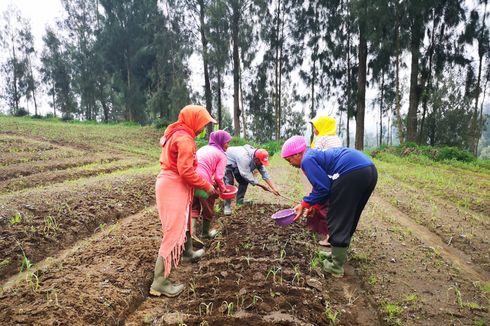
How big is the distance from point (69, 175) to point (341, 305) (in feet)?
29.0

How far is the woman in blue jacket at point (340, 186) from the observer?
329 centimetres

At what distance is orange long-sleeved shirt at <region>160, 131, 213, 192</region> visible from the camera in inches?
122

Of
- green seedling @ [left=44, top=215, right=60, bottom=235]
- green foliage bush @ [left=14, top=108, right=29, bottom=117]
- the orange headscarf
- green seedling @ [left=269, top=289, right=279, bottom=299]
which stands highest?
green foliage bush @ [left=14, top=108, right=29, bottom=117]

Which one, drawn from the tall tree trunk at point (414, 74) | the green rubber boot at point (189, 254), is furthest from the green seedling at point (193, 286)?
the tall tree trunk at point (414, 74)

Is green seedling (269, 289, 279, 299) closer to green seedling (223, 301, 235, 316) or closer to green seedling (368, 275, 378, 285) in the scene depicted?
green seedling (223, 301, 235, 316)

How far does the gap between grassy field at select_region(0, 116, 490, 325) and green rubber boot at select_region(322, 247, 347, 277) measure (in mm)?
93

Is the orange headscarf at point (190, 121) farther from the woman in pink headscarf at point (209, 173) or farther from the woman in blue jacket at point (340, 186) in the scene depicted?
the woman in blue jacket at point (340, 186)

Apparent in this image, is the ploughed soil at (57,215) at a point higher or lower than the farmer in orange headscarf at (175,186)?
lower

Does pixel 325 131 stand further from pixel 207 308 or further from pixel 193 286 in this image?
pixel 207 308

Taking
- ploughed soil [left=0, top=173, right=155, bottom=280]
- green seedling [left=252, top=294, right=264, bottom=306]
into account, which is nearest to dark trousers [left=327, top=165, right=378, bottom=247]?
green seedling [left=252, top=294, right=264, bottom=306]

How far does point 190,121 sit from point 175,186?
69cm

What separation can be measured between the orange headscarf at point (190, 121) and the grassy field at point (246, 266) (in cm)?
163

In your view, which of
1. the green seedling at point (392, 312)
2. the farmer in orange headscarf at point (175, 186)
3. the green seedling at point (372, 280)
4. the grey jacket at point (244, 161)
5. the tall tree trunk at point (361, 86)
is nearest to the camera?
the green seedling at point (392, 312)

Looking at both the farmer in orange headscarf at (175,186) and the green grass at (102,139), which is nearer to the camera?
the farmer in orange headscarf at (175,186)
